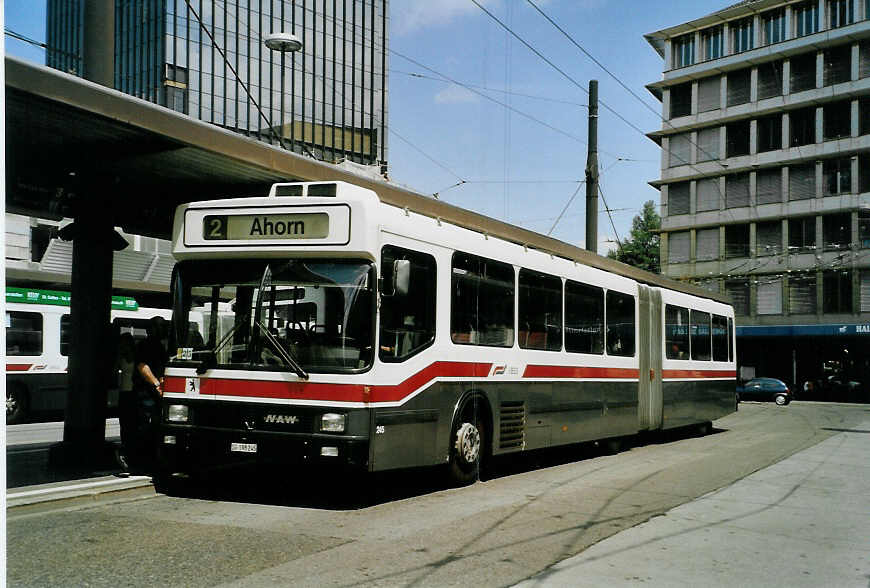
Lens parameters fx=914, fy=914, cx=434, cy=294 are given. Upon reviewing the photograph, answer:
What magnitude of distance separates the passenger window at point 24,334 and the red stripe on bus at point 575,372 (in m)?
13.1

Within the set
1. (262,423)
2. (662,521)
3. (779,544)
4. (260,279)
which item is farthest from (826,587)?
(260,279)

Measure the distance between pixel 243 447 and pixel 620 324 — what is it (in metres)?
8.54

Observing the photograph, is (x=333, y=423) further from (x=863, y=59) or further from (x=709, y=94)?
(x=709, y=94)

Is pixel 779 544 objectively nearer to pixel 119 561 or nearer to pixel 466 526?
pixel 466 526

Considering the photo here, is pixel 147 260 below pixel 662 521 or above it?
above

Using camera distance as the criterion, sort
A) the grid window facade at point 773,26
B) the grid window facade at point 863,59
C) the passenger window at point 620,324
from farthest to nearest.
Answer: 1. the grid window facade at point 773,26
2. the grid window facade at point 863,59
3. the passenger window at point 620,324

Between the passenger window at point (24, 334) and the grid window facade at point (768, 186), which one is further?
the grid window facade at point (768, 186)

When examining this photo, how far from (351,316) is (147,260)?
70.5 feet

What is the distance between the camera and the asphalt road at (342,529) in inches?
241

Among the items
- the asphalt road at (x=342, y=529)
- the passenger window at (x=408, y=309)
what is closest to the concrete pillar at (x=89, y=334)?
the asphalt road at (x=342, y=529)

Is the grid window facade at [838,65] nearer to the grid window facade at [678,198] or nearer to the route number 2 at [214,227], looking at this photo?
the grid window facade at [678,198]

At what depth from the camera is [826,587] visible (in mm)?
6312

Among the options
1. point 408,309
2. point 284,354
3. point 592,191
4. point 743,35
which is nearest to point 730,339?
point 592,191

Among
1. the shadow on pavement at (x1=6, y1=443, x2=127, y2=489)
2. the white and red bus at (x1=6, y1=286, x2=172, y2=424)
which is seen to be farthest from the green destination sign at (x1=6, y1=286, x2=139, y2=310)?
the shadow on pavement at (x1=6, y1=443, x2=127, y2=489)
